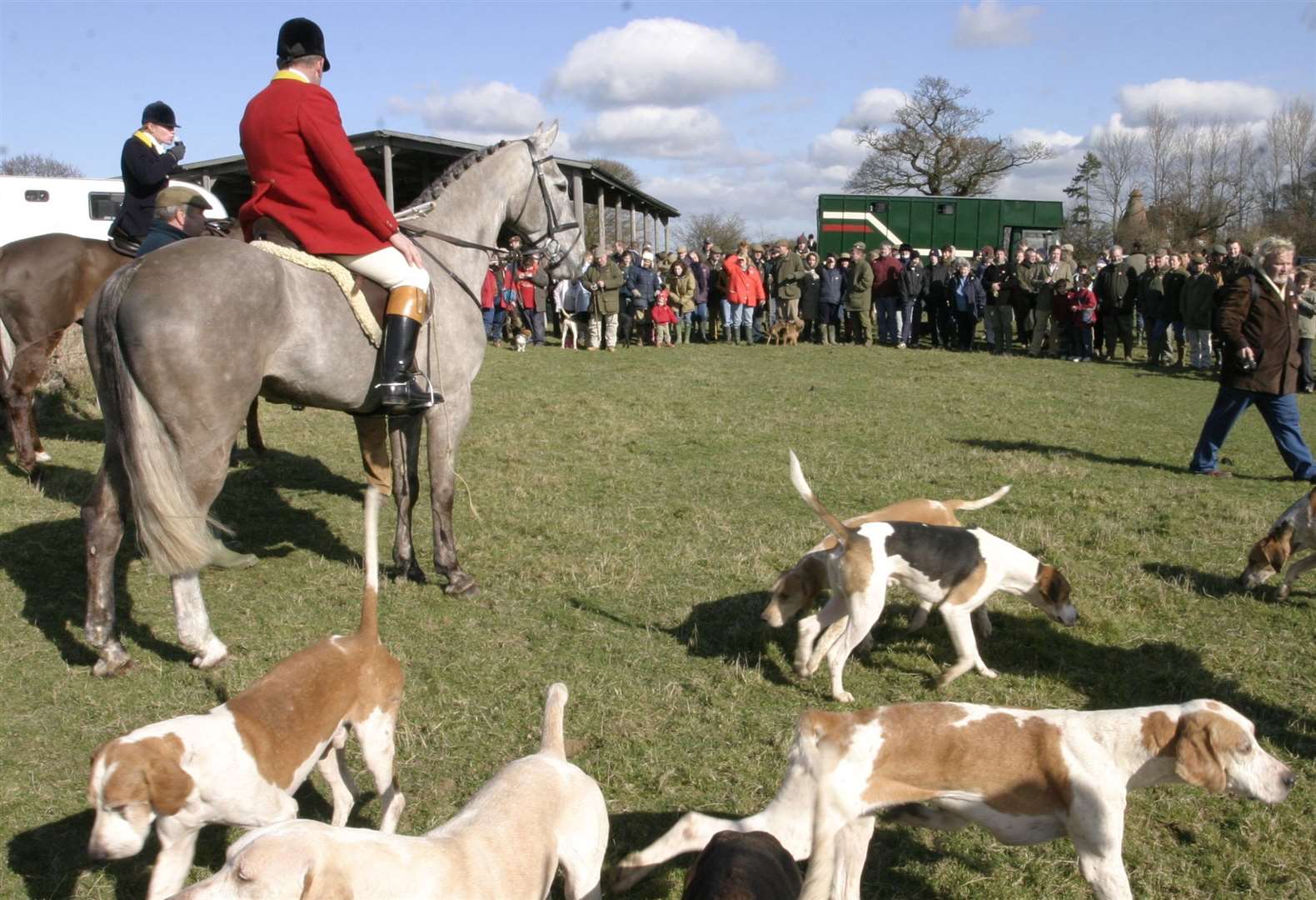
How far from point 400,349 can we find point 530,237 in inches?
78.4

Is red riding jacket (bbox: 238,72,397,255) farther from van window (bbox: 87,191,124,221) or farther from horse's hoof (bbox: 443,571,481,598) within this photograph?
van window (bbox: 87,191,124,221)

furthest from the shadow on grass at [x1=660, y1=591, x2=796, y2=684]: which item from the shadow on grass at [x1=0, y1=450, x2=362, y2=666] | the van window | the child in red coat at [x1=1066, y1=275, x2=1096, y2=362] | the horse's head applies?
the van window

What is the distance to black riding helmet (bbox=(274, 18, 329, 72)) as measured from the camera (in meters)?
5.41

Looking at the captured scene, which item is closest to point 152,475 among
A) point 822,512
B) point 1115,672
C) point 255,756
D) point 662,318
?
point 255,756

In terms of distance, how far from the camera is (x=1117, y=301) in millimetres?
18766

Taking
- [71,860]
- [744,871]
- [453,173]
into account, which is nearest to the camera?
[744,871]

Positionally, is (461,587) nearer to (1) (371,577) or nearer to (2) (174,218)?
(1) (371,577)

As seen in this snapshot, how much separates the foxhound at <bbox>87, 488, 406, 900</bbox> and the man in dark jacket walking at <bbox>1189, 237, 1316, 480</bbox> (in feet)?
26.0

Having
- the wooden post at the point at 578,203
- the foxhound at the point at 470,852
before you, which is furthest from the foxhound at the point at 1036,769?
the wooden post at the point at 578,203

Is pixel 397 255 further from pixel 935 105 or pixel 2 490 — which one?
pixel 935 105

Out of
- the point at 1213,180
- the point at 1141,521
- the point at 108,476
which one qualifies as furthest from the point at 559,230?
the point at 1213,180

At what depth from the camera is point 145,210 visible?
8914 mm

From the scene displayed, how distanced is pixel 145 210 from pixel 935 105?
1667 inches

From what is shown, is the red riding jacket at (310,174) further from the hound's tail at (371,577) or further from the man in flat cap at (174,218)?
the man in flat cap at (174,218)
